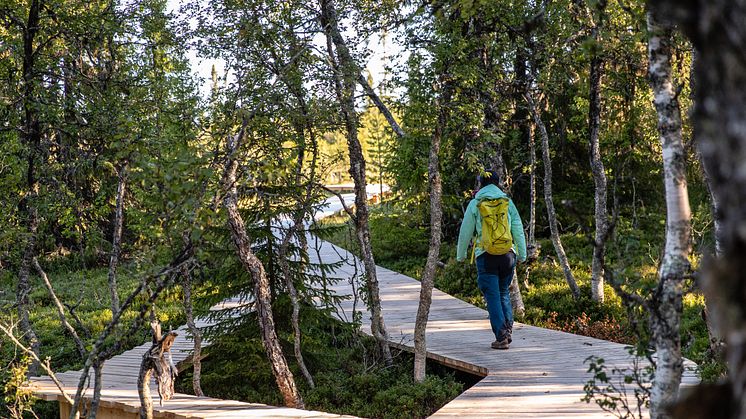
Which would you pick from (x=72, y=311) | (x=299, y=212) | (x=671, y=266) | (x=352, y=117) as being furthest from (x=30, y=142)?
(x=671, y=266)

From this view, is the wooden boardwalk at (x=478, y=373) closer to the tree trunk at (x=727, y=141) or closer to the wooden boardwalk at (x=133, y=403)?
the wooden boardwalk at (x=133, y=403)

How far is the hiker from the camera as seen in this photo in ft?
26.9

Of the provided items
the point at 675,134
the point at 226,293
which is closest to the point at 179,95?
the point at 226,293

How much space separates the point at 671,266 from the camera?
12.3ft

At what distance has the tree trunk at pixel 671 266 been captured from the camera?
12.2ft

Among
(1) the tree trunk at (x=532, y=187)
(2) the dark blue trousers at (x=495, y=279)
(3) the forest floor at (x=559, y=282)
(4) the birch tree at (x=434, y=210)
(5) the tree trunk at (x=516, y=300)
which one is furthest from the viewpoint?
(1) the tree trunk at (x=532, y=187)

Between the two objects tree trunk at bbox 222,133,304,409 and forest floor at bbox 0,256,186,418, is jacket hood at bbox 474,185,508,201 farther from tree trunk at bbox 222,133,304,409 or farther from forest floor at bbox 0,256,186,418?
forest floor at bbox 0,256,186,418

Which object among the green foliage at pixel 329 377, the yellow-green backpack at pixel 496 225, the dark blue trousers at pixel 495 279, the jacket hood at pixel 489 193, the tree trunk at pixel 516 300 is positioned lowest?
the green foliage at pixel 329 377

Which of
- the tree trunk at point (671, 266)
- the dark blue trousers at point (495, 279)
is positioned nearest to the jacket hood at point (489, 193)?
the dark blue trousers at point (495, 279)

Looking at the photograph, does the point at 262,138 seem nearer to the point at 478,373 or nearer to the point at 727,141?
the point at 478,373

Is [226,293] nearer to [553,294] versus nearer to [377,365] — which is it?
[377,365]

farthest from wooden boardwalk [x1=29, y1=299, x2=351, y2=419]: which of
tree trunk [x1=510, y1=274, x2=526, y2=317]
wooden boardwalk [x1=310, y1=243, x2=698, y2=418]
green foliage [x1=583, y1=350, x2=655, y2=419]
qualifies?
tree trunk [x1=510, y1=274, x2=526, y2=317]

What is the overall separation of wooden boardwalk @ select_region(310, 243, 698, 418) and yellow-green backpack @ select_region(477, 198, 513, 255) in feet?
4.61

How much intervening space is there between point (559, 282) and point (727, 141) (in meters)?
12.2
